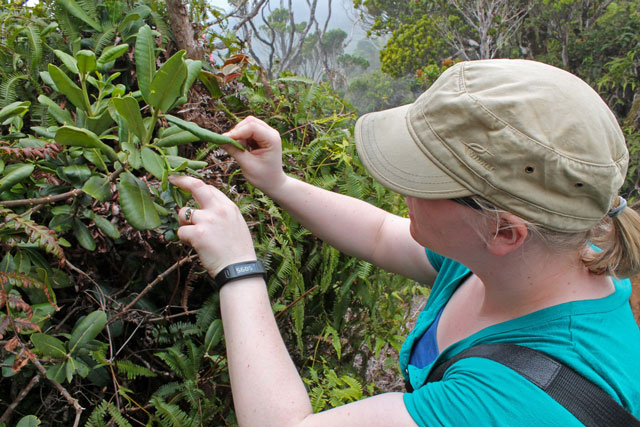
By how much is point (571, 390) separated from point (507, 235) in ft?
1.11

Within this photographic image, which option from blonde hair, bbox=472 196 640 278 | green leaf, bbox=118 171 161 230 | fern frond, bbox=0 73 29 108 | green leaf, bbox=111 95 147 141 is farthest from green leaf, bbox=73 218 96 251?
blonde hair, bbox=472 196 640 278

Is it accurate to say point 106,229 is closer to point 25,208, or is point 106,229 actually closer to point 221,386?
point 25,208

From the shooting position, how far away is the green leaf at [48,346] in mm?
1144

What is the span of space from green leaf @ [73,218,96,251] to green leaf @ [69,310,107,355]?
19cm

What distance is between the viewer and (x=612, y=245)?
1.15 metres

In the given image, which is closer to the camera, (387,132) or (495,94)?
(495,94)

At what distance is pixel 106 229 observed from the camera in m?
1.27

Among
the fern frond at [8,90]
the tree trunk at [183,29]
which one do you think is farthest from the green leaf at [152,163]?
the tree trunk at [183,29]

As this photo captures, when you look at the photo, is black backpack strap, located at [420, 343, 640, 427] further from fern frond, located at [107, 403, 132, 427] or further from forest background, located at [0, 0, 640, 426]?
fern frond, located at [107, 403, 132, 427]

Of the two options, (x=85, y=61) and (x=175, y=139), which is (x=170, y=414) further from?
(x=85, y=61)

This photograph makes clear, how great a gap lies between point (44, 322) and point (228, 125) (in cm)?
103

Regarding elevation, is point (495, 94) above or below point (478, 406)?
above

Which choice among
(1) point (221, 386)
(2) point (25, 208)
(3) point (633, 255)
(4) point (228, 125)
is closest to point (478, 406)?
(3) point (633, 255)

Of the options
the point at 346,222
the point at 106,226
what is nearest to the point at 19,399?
the point at 106,226
